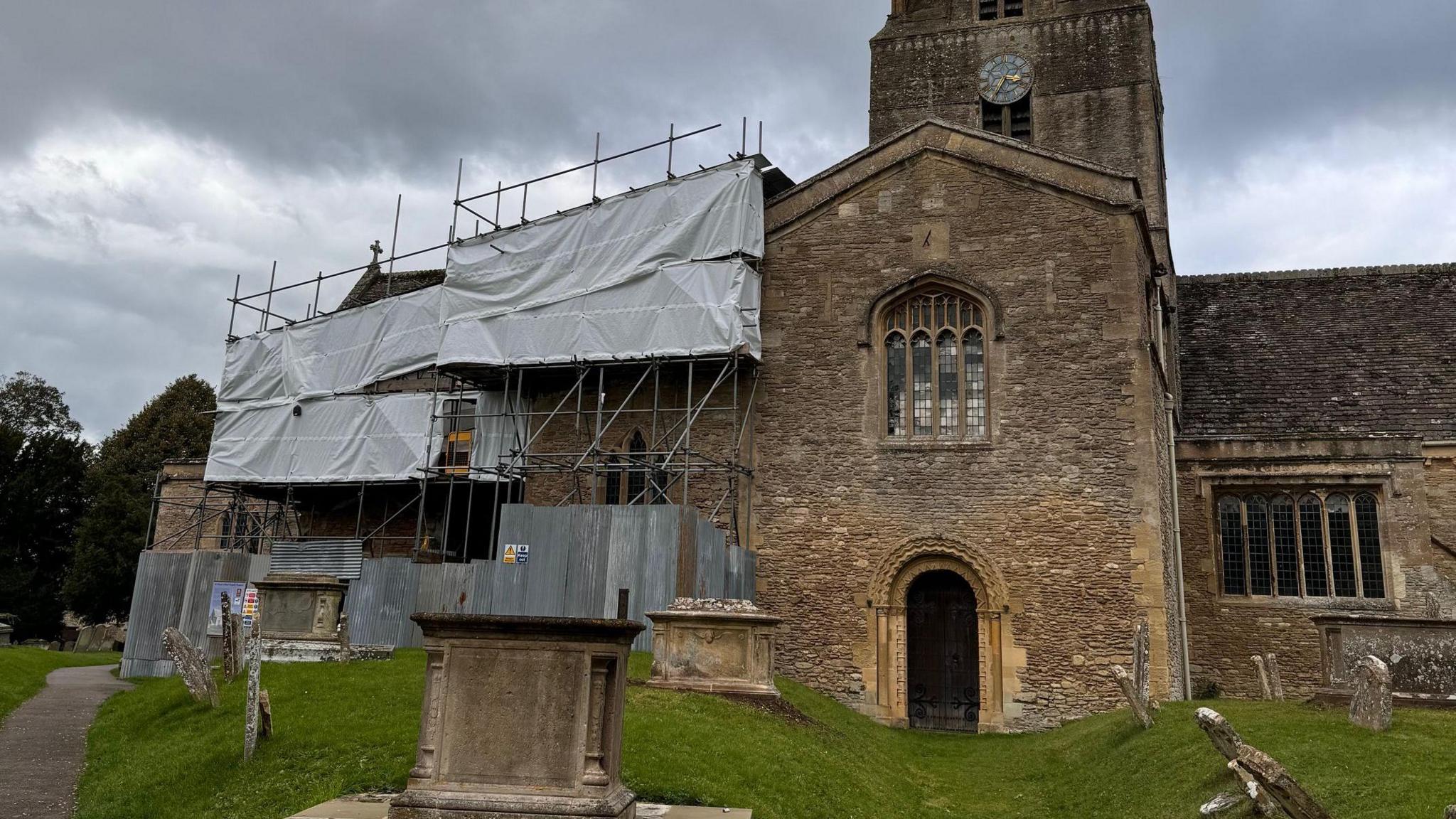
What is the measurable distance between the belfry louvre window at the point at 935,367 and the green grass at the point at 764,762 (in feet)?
21.6

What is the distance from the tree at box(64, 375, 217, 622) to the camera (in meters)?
39.2

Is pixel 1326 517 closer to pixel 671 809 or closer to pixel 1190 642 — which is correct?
pixel 1190 642

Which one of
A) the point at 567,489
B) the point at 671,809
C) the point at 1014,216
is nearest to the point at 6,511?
the point at 567,489

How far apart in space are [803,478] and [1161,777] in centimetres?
991

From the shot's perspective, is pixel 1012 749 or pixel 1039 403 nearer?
pixel 1012 749

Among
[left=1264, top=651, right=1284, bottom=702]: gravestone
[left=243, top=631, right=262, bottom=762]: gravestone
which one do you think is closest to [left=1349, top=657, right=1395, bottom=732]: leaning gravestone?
[left=1264, top=651, right=1284, bottom=702]: gravestone

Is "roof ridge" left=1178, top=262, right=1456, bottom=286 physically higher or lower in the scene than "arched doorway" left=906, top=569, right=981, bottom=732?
→ higher

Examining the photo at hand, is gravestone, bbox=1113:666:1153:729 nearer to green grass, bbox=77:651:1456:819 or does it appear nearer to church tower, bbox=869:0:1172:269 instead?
green grass, bbox=77:651:1456:819

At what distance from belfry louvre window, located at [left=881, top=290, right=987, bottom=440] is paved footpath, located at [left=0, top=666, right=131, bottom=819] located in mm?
13606

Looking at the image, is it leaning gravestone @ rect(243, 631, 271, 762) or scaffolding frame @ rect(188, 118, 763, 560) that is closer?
leaning gravestone @ rect(243, 631, 271, 762)

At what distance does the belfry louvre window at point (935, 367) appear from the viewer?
64.2ft

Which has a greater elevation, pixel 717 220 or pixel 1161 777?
pixel 717 220

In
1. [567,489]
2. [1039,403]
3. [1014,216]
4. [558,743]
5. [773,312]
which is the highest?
[1014,216]

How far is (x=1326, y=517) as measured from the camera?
21.0 metres
